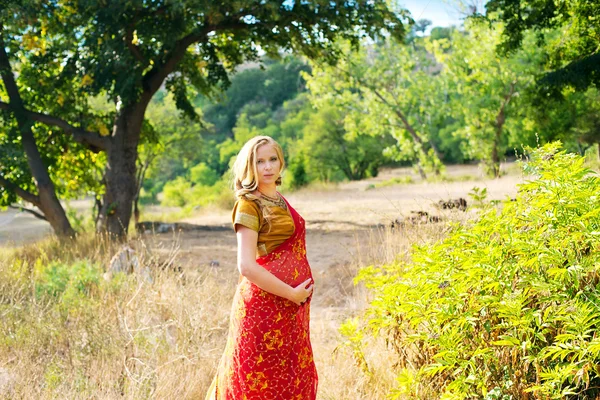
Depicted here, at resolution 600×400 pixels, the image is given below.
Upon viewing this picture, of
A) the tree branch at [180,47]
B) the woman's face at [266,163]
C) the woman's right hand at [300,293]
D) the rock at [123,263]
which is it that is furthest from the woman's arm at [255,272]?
the tree branch at [180,47]

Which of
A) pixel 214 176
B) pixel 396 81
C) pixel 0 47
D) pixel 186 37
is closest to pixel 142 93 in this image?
pixel 186 37

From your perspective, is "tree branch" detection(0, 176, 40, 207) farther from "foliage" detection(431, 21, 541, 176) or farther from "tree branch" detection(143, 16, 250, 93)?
"foliage" detection(431, 21, 541, 176)

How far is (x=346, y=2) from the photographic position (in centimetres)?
1177

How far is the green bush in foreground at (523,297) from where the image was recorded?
2.64 meters

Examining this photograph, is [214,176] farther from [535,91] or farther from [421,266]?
[421,266]

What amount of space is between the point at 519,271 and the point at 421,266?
0.54 meters

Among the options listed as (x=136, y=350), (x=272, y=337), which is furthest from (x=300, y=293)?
(x=136, y=350)

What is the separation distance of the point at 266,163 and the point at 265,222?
10.8 inches

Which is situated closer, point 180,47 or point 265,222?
point 265,222

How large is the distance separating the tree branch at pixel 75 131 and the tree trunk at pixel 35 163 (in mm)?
180

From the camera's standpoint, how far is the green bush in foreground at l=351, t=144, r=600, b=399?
264 cm

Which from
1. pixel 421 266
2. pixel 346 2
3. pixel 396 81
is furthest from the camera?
pixel 396 81

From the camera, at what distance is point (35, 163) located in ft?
40.4

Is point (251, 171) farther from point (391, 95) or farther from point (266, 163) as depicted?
point (391, 95)
